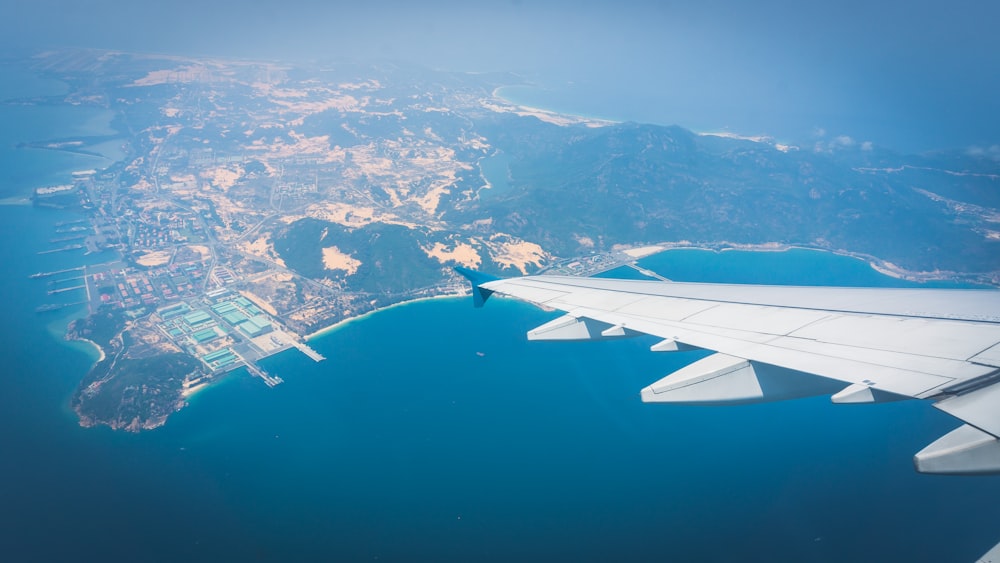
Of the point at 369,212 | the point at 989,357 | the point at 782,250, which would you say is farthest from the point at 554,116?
the point at 989,357

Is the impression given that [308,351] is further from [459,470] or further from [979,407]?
[979,407]

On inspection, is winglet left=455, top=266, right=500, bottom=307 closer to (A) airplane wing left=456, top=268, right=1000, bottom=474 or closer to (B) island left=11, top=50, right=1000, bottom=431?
(A) airplane wing left=456, top=268, right=1000, bottom=474

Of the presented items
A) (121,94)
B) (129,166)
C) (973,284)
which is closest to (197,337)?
(129,166)

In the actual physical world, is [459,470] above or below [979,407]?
below

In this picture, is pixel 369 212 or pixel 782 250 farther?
pixel 369 212

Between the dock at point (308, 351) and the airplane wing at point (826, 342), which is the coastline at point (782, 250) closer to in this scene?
the dock at point (308, 351)

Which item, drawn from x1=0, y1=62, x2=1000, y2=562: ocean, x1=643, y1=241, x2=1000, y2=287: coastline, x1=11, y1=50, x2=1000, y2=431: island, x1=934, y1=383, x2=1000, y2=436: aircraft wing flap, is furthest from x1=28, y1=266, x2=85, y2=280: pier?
x1=643, y1=241, x2=1000, y2=287: coastline

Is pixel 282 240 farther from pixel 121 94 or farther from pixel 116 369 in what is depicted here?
pixel 121 94
